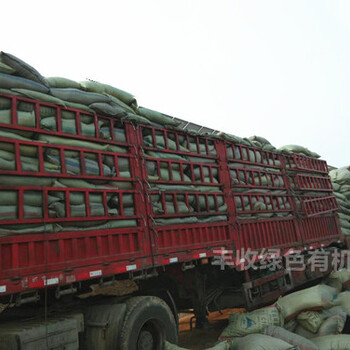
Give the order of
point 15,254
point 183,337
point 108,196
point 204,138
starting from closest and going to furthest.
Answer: point 15,254
point 108,196
point 204,138
point 183,337

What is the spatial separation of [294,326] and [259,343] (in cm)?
150

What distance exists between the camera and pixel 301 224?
721 cm

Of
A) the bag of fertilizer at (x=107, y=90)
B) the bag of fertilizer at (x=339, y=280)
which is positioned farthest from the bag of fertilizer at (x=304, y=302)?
the bag of fertilizer at (x=107, y=90)

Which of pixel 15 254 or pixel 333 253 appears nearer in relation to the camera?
pixel 15 254

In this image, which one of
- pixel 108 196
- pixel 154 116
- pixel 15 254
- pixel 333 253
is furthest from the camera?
pixel 333 253

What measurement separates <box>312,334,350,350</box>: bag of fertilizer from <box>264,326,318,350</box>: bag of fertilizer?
250mm

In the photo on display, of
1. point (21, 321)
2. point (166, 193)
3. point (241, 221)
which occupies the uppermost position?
point (166, 193)

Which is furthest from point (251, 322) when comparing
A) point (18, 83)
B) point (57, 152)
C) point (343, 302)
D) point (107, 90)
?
point (18, 83)

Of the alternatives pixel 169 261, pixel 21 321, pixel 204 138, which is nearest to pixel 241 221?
pixel 204 138

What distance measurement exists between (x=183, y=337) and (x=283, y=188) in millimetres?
3415

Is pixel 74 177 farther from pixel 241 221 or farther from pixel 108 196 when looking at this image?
pixel 241 221

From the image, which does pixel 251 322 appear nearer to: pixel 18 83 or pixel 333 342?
pixel 333 342

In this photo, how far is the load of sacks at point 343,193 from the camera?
9.61m

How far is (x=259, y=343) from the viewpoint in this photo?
3955 mm
